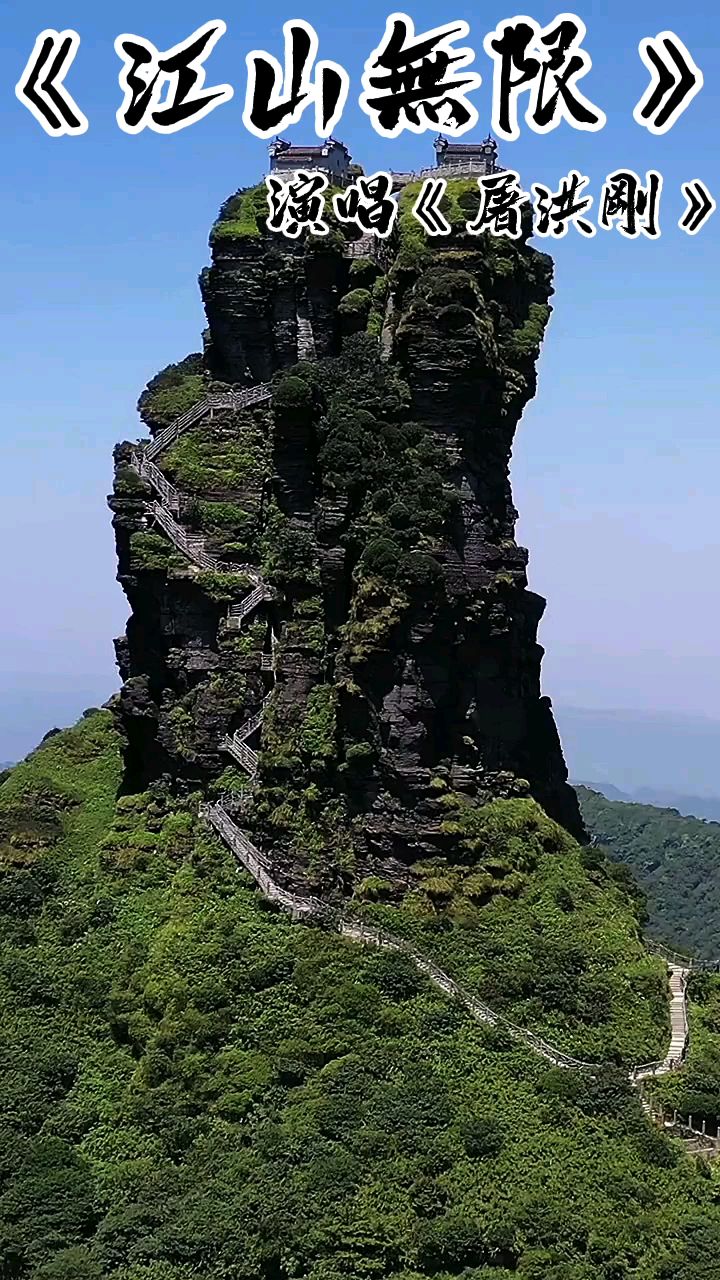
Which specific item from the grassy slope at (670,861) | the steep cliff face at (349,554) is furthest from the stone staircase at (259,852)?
the grassy slope at (670,861)

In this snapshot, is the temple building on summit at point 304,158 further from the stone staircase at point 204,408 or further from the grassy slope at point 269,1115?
the grassy slope at point 269,1115

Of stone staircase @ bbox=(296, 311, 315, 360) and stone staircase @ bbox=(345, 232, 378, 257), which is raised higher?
stone staircase @ bbox=(345, 232, 378, 257)

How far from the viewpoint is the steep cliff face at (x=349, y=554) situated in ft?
143

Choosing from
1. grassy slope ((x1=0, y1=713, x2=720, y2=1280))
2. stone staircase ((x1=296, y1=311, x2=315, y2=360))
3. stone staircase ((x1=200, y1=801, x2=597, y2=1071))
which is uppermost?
stone staircase ((x1=296, y1=311, x2=315, y2=360))

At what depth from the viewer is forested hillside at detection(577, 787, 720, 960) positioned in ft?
355

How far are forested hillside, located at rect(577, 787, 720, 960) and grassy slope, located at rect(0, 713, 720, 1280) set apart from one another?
61110 mm

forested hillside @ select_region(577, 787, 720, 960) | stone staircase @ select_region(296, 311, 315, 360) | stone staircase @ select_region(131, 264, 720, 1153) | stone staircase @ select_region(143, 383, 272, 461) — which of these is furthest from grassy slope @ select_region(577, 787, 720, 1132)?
stone staircase @ select_region(296, 311, 315, 360)

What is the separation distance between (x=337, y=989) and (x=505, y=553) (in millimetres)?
13686

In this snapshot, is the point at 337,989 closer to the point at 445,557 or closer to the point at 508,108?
the point at 445,557

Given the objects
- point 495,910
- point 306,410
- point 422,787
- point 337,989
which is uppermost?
point 306,410

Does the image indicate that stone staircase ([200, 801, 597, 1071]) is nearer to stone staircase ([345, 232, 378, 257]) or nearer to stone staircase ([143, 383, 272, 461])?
stone staircase ([143, 383, 272, 461])

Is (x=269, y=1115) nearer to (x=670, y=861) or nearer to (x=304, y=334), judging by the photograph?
(x=304, y=334)

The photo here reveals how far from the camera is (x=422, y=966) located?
41281 millimetres

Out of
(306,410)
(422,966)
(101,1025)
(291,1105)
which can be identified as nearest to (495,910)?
(422,966)
